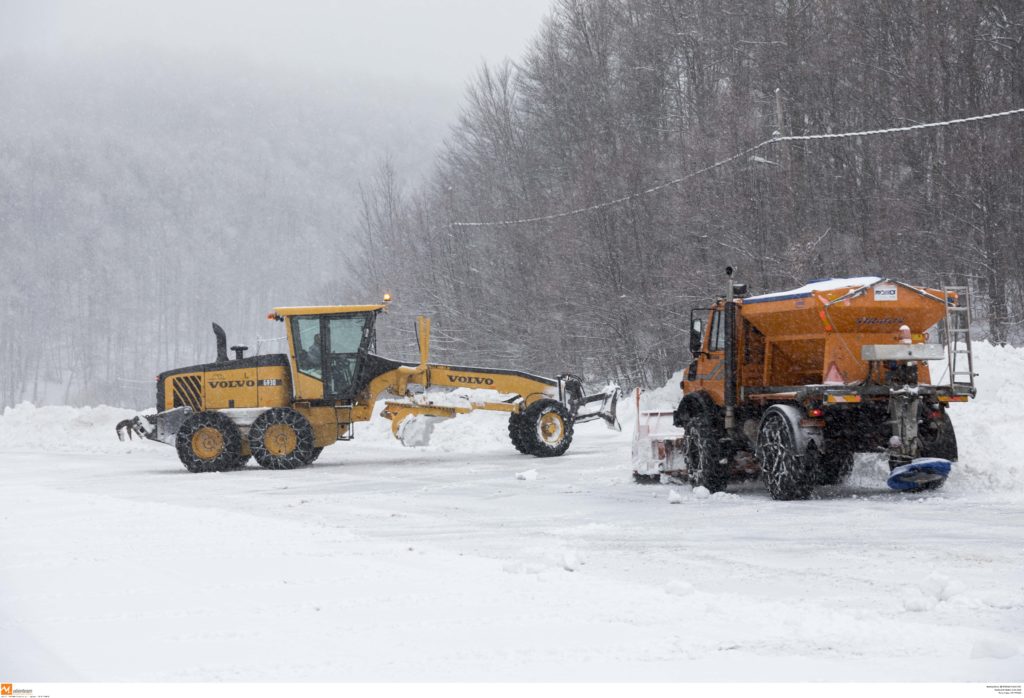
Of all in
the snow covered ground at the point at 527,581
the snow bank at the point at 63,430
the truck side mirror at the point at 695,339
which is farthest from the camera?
the snow bank at the point at 63,430

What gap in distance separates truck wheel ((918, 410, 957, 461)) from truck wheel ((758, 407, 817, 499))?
1.28 meters

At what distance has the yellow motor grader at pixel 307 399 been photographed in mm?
21531

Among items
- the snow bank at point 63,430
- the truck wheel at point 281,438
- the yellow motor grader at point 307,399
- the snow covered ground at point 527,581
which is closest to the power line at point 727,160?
the yellow motor grader at point 307,399

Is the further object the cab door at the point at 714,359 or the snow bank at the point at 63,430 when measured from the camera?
the snow bank at the point at 63,430

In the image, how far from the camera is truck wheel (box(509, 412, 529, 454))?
23.2m

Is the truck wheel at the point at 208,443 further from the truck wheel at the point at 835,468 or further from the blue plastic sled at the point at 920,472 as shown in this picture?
the blue plastic sled at the point at 920,472

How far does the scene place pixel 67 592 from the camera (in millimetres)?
8469

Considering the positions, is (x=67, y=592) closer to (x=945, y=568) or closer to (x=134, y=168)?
(x=945, y=568)

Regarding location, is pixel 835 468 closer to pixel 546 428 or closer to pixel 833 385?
pixel 833 385

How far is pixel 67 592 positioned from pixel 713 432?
28.5 feet

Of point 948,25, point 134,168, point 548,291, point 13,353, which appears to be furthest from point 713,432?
point 134,168

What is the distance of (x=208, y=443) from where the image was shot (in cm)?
2164

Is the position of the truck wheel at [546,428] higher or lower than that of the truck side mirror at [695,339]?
lower

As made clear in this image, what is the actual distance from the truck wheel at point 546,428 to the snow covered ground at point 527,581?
540 cm
